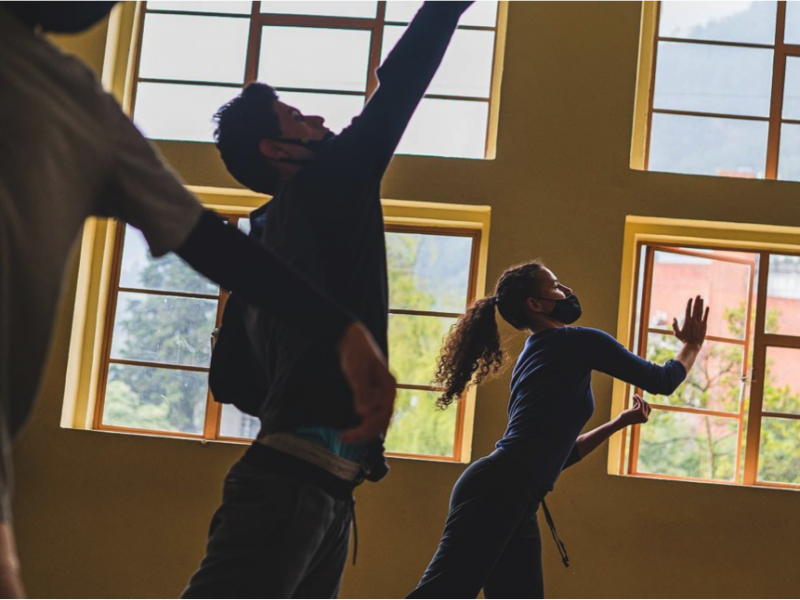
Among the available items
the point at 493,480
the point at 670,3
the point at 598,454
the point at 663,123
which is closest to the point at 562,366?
the point at 493,480

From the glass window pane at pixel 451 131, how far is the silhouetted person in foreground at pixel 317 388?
11.1 ft

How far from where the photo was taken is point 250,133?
150 centimetres

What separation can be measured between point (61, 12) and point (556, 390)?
7.27 feet

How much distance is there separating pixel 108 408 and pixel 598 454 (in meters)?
2.41

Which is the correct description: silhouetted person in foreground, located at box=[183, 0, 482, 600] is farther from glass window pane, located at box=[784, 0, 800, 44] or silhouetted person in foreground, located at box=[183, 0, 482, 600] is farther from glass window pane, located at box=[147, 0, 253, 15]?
glass window pane, located at box=[784, 0, 800, 44]

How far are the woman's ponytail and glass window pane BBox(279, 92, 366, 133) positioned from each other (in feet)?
6.11

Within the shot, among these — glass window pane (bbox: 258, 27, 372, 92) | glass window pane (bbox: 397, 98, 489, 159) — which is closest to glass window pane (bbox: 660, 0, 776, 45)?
glass window pane (bbox: 397, 98, 489, 159)

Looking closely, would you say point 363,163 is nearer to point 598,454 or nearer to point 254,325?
point 254,325

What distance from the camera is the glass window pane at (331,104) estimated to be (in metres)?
4.75

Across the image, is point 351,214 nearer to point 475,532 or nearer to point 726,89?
point 475,532

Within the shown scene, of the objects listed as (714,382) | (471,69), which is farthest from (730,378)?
(471,69)

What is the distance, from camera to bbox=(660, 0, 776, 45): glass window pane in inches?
183

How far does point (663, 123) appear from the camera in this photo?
4633 millimetres

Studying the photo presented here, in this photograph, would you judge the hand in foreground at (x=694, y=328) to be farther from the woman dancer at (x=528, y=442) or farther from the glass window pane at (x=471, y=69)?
the glass window pane at (x=471, y=69)
